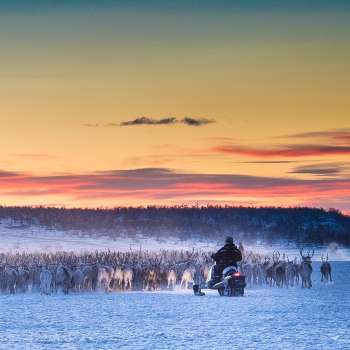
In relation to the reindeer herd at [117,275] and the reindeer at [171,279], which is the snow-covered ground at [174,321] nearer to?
the reindeer herd at [117,275]

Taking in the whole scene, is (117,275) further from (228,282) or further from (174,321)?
(174,321)

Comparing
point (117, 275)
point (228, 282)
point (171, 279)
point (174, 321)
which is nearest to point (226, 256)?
point (228, 282)

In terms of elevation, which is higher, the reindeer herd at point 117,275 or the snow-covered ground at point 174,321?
the reindeer herd at point 117,275

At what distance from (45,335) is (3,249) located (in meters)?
56.4

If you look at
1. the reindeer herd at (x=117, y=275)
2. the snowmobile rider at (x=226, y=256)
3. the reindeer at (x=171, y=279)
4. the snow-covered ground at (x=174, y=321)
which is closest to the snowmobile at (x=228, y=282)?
the snowmobile rider at (x=226, y=256)

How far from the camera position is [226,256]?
34.9 meters

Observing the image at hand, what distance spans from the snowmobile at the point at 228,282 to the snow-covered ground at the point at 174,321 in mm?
442

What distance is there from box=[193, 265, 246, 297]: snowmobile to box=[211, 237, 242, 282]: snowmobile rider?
0.19m

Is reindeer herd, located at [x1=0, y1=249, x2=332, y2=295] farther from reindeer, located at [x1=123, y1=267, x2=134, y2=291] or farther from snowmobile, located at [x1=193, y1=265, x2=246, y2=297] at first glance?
snowmobile, located at [x1=193, y1=265, x2=246, y2=297]

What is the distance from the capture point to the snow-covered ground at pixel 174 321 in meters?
20.3

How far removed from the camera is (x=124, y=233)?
106 meters

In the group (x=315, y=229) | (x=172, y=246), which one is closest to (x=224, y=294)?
(x=172, y=246)

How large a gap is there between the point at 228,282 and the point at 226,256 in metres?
1.16

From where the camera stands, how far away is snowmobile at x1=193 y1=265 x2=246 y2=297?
33969 mm
